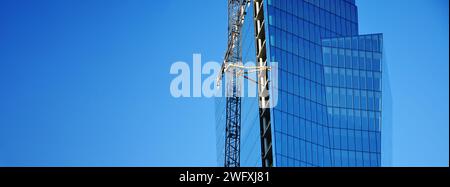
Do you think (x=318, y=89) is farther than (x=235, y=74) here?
No

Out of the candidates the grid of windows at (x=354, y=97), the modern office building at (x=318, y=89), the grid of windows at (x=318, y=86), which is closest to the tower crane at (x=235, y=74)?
the modern office building at (x=318, y=89)

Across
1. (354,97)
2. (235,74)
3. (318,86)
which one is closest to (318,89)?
(318,86)

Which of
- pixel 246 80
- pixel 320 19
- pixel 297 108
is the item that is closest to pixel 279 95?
pixel 297 108

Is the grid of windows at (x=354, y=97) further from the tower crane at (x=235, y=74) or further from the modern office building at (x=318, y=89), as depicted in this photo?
the tower crane at (x=235, y=74)

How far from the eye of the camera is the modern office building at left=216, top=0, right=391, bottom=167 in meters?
109

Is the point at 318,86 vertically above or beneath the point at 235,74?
beneath

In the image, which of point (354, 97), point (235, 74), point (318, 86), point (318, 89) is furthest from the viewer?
point (235, 74)

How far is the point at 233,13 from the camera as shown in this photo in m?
132

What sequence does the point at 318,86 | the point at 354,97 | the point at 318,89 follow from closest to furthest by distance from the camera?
the point at 318,89, the point at 318,86, the point at 354,97

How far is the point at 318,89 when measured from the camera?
4656 inches

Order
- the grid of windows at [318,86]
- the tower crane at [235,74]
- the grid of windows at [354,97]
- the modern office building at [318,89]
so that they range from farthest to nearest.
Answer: the tower crane at [235,74] → the grid of windows at [354,97] → the modern office building at [318,89] → the grid of windows at [318,86]

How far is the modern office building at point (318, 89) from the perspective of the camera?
10906 cm

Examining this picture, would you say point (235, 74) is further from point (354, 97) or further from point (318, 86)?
point (354, 97)
